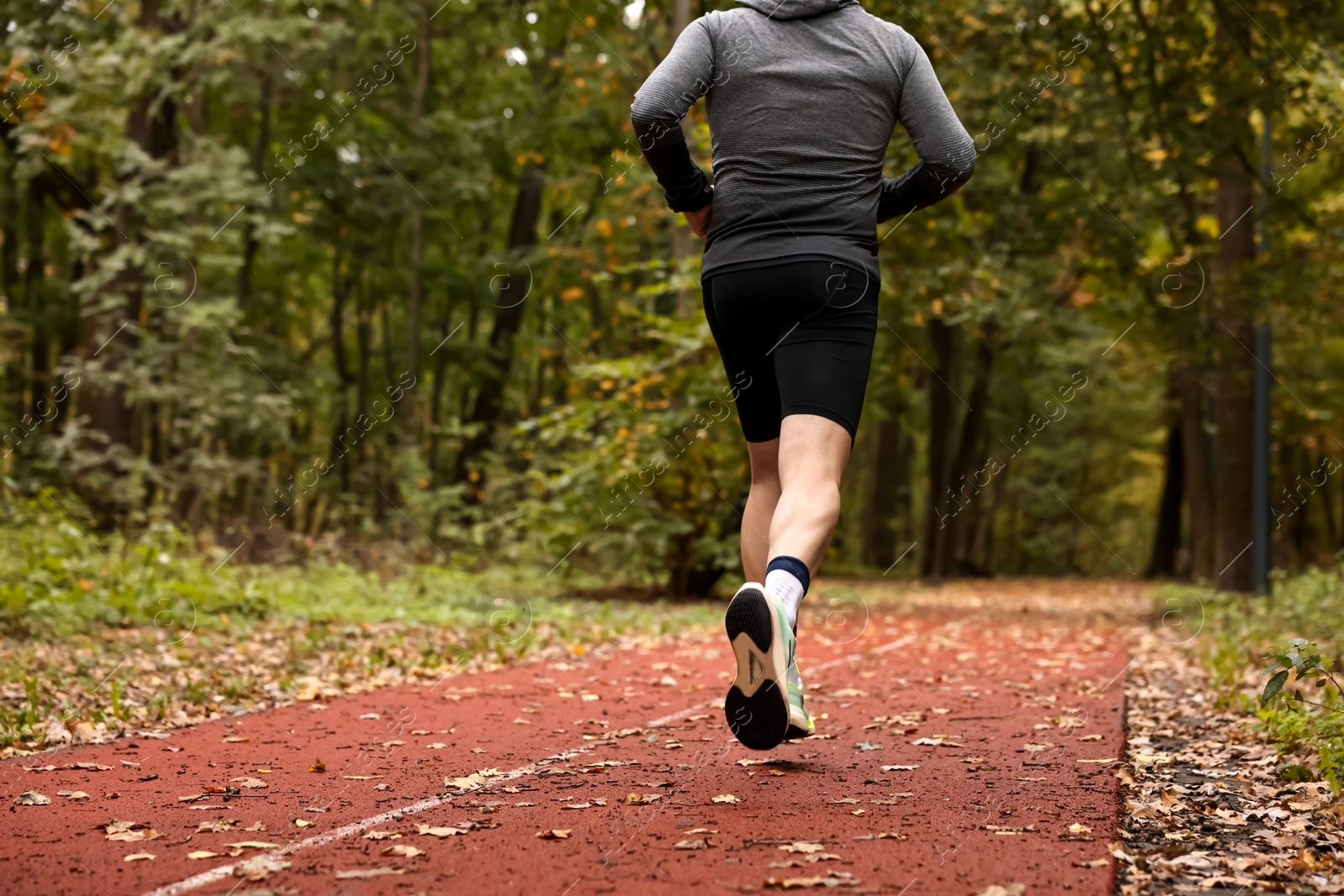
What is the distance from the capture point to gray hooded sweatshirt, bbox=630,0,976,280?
361 cm

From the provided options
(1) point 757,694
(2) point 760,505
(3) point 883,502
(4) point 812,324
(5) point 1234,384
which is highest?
(5) point 1234,384

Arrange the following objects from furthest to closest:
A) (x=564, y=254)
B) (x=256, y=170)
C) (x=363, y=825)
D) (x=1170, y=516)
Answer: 1. (x=1170, y=516)
2. (x=256, y=170)
3. (x=564, y=254)
4. (x=363, y=825)

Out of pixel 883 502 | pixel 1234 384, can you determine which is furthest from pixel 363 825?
pixel 883 502

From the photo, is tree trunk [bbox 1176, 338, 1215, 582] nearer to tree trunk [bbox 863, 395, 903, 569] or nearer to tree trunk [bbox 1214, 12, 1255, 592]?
tree trunk [bbox 1214, 12, 1255, 592]

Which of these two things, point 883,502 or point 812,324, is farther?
point 883,502

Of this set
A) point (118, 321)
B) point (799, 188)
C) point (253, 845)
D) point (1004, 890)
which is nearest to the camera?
point (1004, 890)

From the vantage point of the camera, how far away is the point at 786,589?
11.1 ft

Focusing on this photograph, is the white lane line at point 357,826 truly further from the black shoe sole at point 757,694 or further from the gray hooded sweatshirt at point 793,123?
the gray hooded sweatshirt at point 793,123

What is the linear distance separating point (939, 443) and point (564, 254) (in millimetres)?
10586

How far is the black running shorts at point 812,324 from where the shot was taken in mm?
3562

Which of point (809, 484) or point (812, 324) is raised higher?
point (812, 324)

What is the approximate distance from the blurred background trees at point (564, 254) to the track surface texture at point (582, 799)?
23.6ft

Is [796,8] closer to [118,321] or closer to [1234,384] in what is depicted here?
[1234,384]

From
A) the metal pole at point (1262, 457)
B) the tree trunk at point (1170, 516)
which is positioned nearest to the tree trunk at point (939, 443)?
the tree trunk at point (1170, 516)
